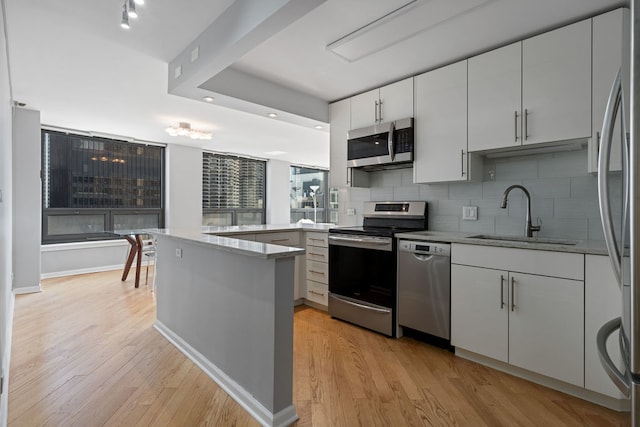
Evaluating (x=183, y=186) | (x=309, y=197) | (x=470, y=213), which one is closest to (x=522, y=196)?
(x=470, y=213)

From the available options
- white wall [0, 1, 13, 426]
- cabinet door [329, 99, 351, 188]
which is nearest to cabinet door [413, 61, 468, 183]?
cabinet door [329, 99, 351, 188]

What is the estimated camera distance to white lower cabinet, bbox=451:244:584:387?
72.4 inches

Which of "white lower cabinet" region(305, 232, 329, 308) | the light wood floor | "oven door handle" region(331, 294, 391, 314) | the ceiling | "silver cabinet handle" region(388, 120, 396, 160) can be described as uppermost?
the ceiling

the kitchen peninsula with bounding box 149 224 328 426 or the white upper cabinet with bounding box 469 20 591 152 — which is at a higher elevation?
the white upper cabinet with bounding box 469 20 591 152

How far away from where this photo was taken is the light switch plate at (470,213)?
2748mm

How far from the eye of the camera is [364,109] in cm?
327

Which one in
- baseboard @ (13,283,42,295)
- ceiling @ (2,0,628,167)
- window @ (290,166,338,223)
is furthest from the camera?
window @ (290,166,338,223)

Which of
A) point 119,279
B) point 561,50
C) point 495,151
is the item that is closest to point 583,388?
point 495,151

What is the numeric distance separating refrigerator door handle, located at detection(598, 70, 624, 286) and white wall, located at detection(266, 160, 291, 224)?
7.05 metres

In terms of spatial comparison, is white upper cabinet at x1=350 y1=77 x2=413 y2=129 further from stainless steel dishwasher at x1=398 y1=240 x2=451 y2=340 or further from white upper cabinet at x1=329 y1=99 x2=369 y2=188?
stainless steel dishwasher at x1=398 y1=240 x2=451 y2=340

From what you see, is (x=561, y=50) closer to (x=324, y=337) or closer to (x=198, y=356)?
(x=324, y=337)

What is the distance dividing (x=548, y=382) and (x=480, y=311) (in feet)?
1.72

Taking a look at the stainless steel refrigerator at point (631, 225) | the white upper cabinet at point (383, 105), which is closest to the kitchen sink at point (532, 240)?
the white upper cabinet at point (383, 105)

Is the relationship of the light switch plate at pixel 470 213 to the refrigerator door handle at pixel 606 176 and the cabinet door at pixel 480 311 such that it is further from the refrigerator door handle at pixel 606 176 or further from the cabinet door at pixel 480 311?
the refrigerator door handle at pixel 606 176
